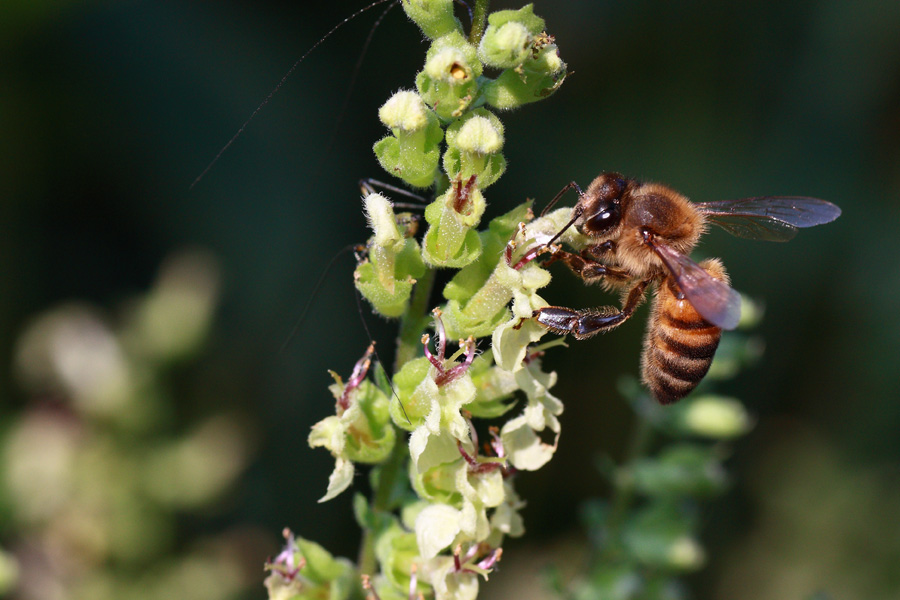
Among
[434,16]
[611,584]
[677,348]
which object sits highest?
[434,16]

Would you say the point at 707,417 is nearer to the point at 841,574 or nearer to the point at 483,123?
the point at 483,123

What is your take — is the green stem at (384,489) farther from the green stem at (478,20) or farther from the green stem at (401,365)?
the green stem at (478,20)

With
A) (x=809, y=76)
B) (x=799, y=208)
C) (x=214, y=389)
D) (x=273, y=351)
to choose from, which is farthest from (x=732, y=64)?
(x=214, y=389)

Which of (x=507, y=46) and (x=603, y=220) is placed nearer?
(x=507, y=46)

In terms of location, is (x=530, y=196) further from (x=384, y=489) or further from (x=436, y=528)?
(x=436, y=528)

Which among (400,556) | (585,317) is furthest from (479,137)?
(400,556)

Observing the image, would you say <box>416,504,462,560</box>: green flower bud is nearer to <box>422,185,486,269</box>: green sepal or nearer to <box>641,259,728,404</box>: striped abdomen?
→ <box>422,185,486,269</box>: green sepal
